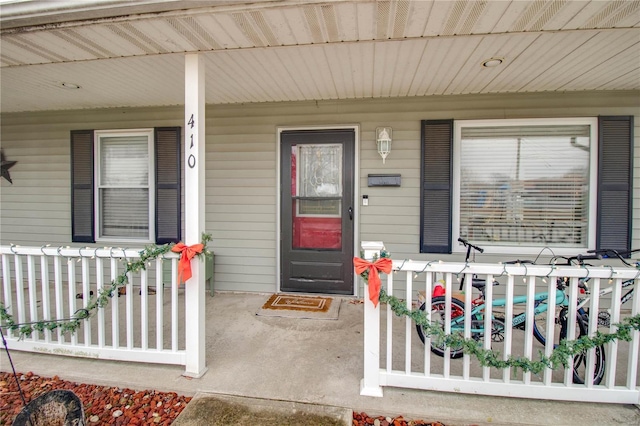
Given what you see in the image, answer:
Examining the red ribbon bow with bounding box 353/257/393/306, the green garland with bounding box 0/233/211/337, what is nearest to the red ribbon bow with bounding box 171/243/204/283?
the green garland with bounding box 0/233/211/337

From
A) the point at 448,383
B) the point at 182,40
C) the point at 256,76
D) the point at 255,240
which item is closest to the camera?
the point at 448,383

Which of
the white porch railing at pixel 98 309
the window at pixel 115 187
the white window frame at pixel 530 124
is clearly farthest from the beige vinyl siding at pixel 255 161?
the white porch railing at pixel 98 309

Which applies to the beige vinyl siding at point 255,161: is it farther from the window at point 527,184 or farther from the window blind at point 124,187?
the window blind at point 124,187

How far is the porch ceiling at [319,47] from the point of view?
1814 mm

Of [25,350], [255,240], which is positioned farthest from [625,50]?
[25,350]

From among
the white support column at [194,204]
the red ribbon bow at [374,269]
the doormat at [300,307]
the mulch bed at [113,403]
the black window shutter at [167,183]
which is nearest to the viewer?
the mulch bed at [113,403]

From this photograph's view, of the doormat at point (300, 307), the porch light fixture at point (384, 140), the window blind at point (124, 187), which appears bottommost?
the doormat at point (300, 307)

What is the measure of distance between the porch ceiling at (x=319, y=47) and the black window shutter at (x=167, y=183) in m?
0.55

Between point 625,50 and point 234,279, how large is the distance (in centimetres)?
424

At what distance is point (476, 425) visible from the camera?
1.71 metres

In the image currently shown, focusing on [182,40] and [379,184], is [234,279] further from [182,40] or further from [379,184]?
[182,40]

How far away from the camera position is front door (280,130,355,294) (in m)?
3.64

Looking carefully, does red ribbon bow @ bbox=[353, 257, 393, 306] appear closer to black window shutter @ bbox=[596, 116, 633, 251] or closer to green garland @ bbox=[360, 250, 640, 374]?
green garland @ bbox=[360, 250, 640, 374]

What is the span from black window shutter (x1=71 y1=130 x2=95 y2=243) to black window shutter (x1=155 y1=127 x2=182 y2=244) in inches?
38.0
